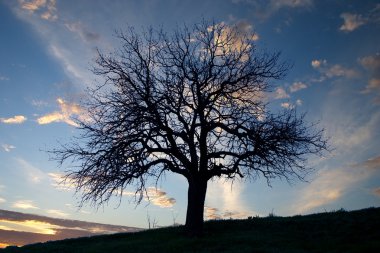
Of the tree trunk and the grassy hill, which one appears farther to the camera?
the tree trunk

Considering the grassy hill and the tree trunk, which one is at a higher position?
the tree trunk

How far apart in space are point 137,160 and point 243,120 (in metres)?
7.17

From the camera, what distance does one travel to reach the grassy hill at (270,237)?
1812 centimetres

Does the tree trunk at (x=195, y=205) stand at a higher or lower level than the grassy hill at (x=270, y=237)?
higher

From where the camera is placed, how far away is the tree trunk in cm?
2486

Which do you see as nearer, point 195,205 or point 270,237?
point 270,237

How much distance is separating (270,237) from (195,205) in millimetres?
5633

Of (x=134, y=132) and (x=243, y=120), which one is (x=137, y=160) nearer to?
(x=134, y=132)

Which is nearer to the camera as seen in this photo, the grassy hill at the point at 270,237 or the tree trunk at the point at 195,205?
the grassy hill at the point at 270,237

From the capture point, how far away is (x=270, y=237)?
2142 cm

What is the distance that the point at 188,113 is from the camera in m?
26.4

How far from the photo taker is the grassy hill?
1812 cm

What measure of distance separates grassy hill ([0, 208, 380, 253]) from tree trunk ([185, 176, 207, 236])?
783mm

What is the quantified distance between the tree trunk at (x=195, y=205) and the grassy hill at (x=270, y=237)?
78 cm
